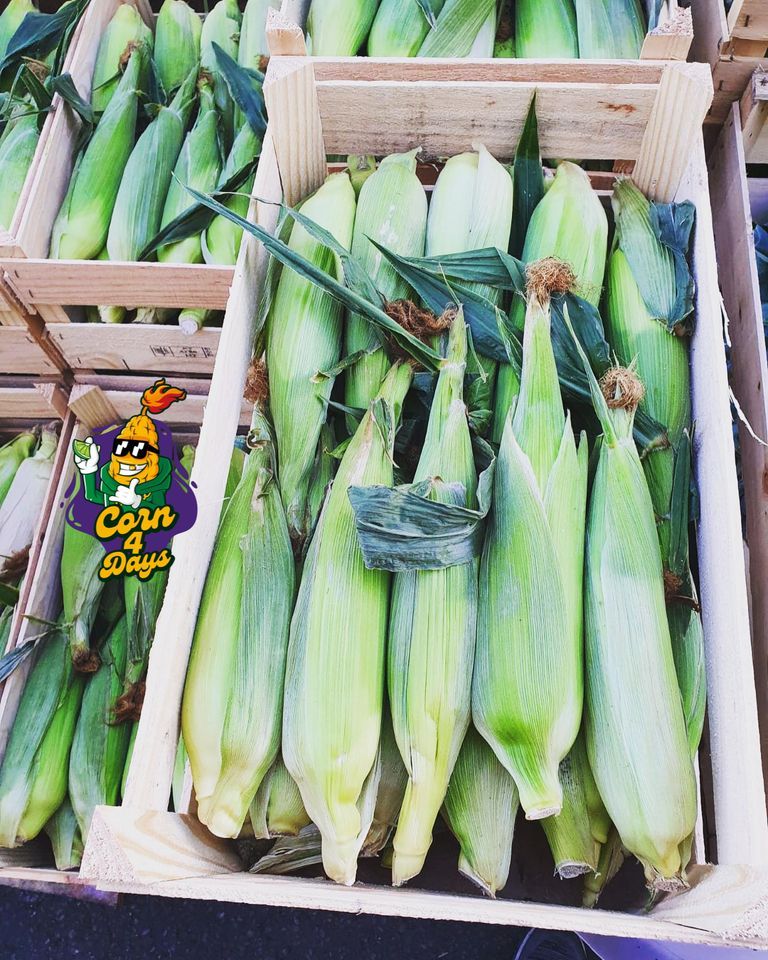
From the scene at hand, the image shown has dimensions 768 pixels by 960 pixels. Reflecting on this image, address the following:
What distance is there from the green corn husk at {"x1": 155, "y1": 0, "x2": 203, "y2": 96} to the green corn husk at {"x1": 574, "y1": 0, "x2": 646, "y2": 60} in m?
0.90

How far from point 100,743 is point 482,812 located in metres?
0.79

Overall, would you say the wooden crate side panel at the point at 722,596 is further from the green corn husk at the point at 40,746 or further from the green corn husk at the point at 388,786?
the green corn husk at the point at 40,746

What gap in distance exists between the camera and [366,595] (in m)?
0.87

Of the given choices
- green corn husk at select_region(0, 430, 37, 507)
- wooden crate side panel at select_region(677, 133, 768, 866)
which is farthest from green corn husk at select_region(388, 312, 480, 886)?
green corn husk at select_region(0, 430, 37, 507)

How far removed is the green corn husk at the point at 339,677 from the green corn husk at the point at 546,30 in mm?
983

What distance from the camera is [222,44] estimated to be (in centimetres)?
179

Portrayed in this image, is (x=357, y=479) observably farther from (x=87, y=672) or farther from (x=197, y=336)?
(x=87, y=672)

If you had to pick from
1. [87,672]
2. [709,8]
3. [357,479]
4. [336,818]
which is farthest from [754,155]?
[87,672]

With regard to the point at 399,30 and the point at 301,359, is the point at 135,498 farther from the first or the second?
the point at 399,30

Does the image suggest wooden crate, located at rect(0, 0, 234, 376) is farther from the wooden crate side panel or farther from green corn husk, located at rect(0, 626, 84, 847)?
the wooden crate side panel

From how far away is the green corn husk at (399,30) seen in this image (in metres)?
1.45

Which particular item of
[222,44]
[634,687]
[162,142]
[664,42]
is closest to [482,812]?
[634,687]

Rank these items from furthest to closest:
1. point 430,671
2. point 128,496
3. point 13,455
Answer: point 13,455, point 128,496, point 430,671

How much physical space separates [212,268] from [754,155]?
114 cm
